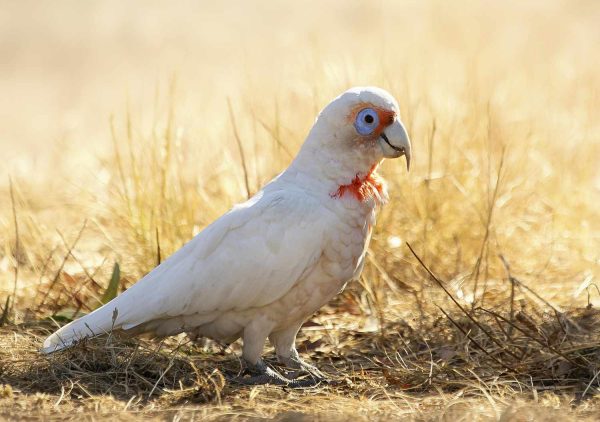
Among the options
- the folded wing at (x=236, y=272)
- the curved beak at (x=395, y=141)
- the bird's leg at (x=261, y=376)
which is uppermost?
the curved beak at (x=395, y=141)

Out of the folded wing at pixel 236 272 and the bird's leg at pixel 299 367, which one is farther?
the bird's leg at pixel 299 367

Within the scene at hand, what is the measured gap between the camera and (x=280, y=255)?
161 inches

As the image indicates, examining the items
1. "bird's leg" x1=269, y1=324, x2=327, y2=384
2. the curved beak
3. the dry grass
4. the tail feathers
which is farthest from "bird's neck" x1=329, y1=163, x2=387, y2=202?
the tail feathers

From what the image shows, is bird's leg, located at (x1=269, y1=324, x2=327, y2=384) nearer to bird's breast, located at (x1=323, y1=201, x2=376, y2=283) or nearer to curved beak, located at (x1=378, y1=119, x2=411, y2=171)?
bird's breast, located at (x1=323, y1=201, x2=376, y2=283)

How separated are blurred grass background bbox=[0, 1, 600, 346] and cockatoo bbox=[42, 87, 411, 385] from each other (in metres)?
0.82

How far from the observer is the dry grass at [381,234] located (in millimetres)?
3904

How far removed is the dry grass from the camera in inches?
154

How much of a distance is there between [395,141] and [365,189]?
0.26 m

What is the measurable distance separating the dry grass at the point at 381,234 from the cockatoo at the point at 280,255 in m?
0.19

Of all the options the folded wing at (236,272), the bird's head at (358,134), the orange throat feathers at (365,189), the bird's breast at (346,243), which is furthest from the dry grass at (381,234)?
the bird's head at (358,134)

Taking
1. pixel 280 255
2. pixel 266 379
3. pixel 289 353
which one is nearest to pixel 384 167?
pixel 289 353

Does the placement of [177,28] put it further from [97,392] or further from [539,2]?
[97,392]

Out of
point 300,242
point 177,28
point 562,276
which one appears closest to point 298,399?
point 300,242

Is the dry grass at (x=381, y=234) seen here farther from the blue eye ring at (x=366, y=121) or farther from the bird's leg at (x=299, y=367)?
the blue eye ring at (x=366, y=121)
